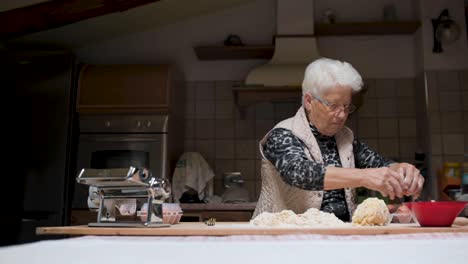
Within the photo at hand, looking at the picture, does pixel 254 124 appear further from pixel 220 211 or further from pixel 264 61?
pixel 220 211

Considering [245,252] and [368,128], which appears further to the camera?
[368,128]

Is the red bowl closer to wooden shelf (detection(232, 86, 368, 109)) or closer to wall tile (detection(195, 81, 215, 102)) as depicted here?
wooden shelf (detection(232, 86, 368, 109))

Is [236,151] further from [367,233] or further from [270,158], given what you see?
[367,233]

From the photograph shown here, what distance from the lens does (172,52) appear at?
3.88m

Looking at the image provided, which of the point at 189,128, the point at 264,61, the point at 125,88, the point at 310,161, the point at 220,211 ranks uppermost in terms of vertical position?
the point at 264,61

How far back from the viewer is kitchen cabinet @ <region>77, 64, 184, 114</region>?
3334 millimetres

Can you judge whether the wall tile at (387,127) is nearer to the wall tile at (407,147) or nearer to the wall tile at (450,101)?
the wall tile at (407,147)

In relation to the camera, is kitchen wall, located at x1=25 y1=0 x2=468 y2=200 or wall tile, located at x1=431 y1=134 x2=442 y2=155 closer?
wall tile, located at x1=431 y1=134 x2=442 y2=155

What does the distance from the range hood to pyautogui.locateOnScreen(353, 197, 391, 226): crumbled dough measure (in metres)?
1.94

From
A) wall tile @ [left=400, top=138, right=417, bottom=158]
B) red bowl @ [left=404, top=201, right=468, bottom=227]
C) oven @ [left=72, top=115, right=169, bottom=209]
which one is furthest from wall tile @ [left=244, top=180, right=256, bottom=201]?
red bowl @ [left=404, top=201, right=468, bottom=227]

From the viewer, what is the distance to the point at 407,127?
369 centimetres

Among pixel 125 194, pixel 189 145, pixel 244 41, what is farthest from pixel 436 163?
pixel 125 194

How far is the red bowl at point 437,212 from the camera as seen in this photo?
126 centimetres

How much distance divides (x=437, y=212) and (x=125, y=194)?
0.86 metres
